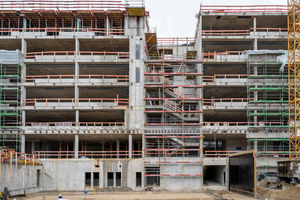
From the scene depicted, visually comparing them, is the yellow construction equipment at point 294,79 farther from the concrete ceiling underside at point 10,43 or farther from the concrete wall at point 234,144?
the concrete ceiling underside at point 10,43

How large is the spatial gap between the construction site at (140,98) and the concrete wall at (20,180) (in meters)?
0.56

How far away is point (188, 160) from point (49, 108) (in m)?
18.0

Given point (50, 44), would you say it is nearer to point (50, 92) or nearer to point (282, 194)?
point (50, 92)

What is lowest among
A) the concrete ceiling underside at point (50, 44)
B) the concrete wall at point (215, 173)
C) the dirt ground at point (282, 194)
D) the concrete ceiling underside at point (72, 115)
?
the concrete wall at point (215, 173)

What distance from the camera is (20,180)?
80.3ft

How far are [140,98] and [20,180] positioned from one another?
15.7 meters

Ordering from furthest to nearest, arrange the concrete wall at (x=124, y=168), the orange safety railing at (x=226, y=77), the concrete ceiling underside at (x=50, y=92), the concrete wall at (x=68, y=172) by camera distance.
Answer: the concrete ceiling underside at (x=50, y=92) < the orange safety railing at (x=226, y=77) < the concrete wall at (x=124, y=168) < the concrete wall at (x=68, y=172)

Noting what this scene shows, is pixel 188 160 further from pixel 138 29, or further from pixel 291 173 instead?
pixel 138 29

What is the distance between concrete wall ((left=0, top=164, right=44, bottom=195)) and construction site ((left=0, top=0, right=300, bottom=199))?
1.83 feet

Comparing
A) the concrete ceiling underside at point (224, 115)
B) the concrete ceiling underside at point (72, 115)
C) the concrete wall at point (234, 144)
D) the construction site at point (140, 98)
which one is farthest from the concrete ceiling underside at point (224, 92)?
the concrete ceiling underside at point (72, 115)

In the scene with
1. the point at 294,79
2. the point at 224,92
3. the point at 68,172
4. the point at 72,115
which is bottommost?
the point at 68,172

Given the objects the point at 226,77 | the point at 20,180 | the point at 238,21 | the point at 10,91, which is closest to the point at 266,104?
the point at 226,77

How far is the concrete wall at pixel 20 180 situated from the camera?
2188 centimetres

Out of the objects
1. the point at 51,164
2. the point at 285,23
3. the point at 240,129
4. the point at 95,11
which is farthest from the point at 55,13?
the point at 285,23
